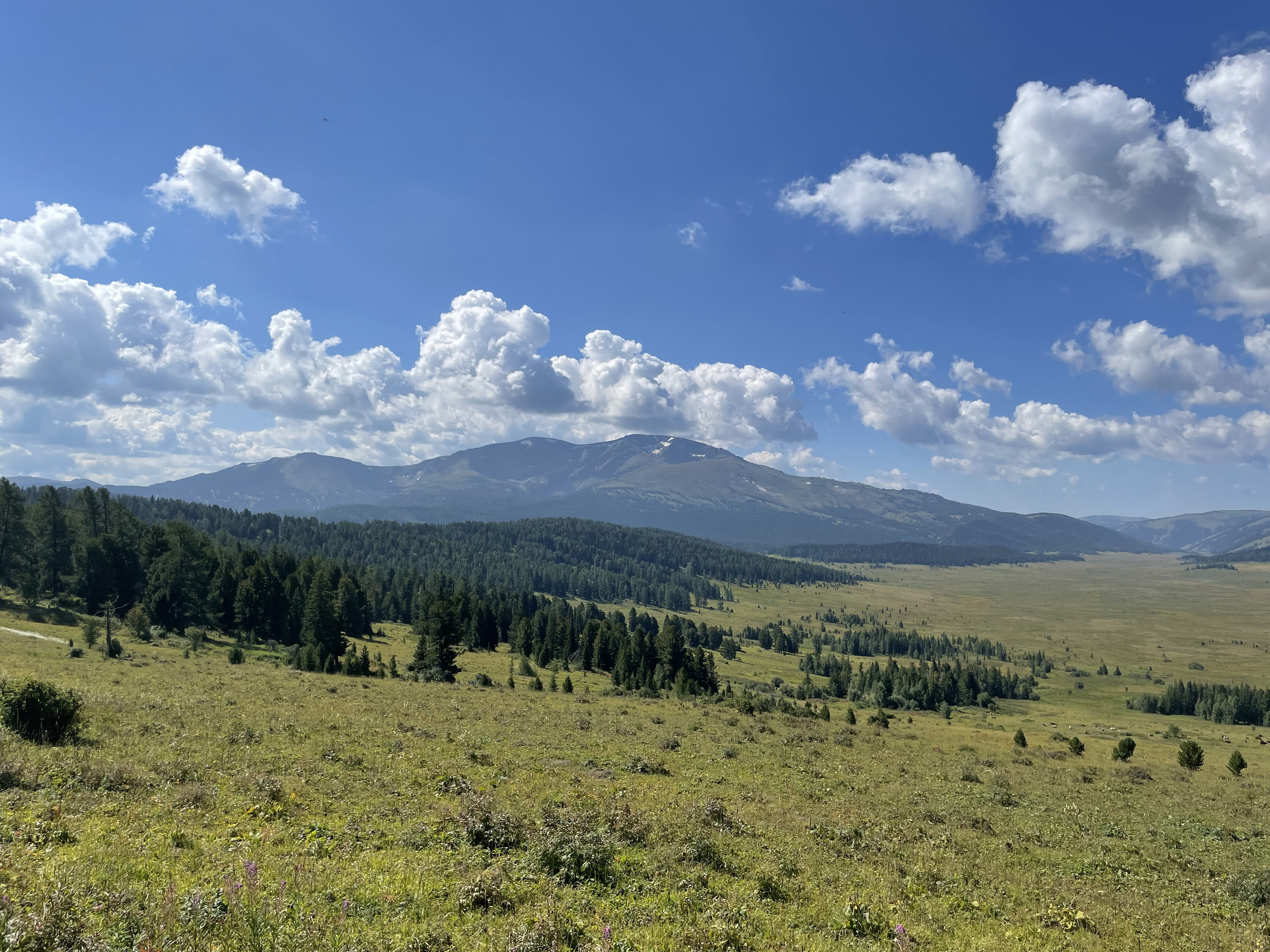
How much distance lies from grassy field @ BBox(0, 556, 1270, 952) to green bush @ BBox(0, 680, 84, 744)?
131 centimetres

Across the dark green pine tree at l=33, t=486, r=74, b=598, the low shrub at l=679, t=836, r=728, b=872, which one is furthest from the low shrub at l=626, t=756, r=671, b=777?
the dark green pine tree at l=33, t=486, r=74, b=598

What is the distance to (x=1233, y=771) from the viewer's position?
4956 centimetres

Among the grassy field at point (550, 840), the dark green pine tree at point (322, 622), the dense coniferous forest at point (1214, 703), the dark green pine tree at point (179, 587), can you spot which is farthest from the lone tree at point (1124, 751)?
the dense coniferous forest at point (1214, 703)

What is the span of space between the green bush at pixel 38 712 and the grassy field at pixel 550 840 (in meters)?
1.31

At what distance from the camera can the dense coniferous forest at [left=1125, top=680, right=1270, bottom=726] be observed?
133 metres

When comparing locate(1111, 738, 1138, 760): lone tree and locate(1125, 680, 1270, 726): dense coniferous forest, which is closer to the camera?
locate(1111, 738, 1138, 760): lone tree

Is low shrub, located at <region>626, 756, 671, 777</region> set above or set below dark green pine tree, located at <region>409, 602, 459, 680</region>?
above

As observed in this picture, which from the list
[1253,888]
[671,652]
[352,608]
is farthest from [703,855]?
[352,608]

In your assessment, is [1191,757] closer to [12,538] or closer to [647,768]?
[647,768]

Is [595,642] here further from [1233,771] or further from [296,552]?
[296,552]

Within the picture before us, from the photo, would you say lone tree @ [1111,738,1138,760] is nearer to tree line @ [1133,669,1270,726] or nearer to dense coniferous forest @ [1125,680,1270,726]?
tree line @ [1133,669,1270,726]

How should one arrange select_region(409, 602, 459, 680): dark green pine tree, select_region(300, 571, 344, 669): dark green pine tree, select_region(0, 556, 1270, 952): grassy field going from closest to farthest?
select_region(0, 556, 1270, 952): grassy field, select_region(409, 602, 459, 680): dark green pine tree, select_region(300, 571, 344, 669): dark green pine tree

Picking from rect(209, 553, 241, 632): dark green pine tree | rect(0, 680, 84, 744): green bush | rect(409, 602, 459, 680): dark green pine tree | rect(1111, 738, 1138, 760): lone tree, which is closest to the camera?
rect(0, 680, 84, 744): green bush

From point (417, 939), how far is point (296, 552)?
20269 centimetres
